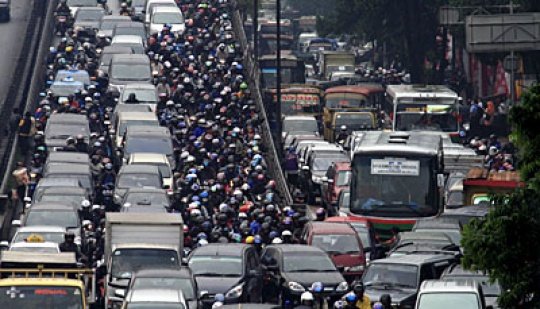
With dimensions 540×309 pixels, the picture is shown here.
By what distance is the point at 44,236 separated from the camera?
41062 millimetres

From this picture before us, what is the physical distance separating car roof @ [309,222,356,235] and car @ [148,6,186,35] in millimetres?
30249

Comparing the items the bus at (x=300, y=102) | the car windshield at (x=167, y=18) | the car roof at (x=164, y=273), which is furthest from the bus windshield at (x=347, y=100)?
the car roof at (x=164, y=273)

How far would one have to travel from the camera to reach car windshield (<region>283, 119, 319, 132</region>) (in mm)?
66250

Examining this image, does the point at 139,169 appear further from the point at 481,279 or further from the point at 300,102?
the point at 300,102

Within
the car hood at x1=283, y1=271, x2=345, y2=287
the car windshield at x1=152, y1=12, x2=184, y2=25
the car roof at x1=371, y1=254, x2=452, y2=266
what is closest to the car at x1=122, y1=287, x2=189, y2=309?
the car hood at x1=283, y1=271, x2=345, y2=287

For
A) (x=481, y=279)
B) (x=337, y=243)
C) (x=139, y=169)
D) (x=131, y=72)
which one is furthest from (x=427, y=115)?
(x=481, y=279)

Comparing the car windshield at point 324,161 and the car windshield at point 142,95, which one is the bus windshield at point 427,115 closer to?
the car windshield at point 324,161

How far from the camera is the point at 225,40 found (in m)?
67.6

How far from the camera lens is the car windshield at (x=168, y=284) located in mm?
33688

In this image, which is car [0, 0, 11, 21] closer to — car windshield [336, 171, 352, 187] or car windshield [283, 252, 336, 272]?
car windshield [336, 171, 352, 187]

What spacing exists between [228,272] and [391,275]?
8.74 feet

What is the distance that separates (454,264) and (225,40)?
1208 inches

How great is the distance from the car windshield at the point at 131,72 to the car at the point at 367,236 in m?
20.3

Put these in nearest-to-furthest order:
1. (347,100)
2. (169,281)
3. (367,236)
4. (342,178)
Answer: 1. (169,281)
2. (367,236)
3. (342,178)
4. (347,100)
